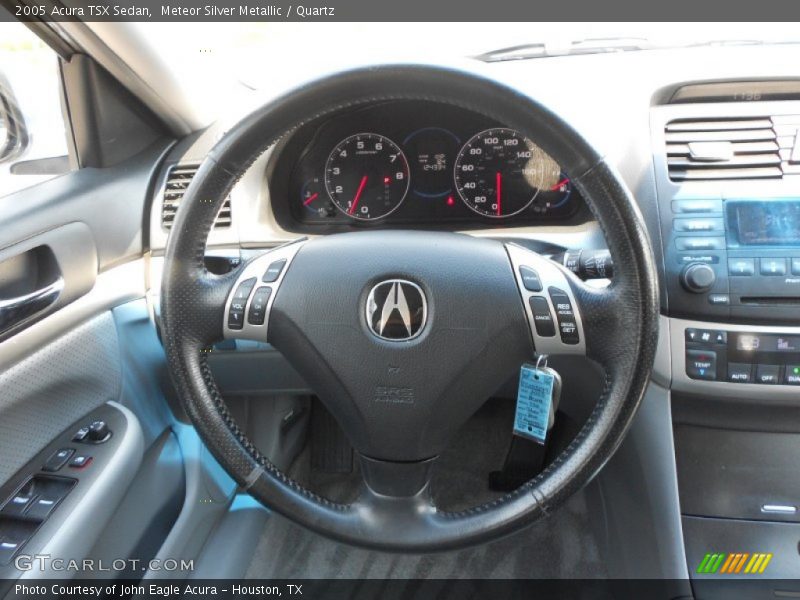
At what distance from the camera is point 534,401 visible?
3.78ft

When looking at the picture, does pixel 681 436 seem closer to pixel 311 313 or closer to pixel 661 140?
pixel 661 140

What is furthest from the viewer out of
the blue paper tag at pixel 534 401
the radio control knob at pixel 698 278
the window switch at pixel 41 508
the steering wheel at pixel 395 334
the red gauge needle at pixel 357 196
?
the red gauge needle at pixel 357 196

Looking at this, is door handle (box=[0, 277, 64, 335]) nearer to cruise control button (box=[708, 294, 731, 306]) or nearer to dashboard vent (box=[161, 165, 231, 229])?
dashboard vent (box=[161, 165, 231, 229])

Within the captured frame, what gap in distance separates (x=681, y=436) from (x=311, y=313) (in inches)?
37.8

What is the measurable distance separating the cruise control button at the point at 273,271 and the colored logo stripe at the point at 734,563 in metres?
1.12

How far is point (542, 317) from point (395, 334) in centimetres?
24

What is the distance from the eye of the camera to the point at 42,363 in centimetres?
129

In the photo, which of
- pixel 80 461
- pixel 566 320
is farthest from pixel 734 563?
pixel 80 461

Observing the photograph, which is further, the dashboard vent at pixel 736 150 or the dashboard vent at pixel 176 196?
the dashboard vent at pixel 176 196

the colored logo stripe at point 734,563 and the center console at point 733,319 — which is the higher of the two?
the center console at point 733,319

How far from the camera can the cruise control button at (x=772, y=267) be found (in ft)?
4.62

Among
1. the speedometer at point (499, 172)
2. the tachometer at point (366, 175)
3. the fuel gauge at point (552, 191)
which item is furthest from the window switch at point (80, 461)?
the fuel gauge at point (552, 191)

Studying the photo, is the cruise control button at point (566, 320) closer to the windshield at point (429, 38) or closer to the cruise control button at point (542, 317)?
the cruise control button at point (542, 317)

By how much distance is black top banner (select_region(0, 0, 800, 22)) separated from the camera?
5.21 feet
